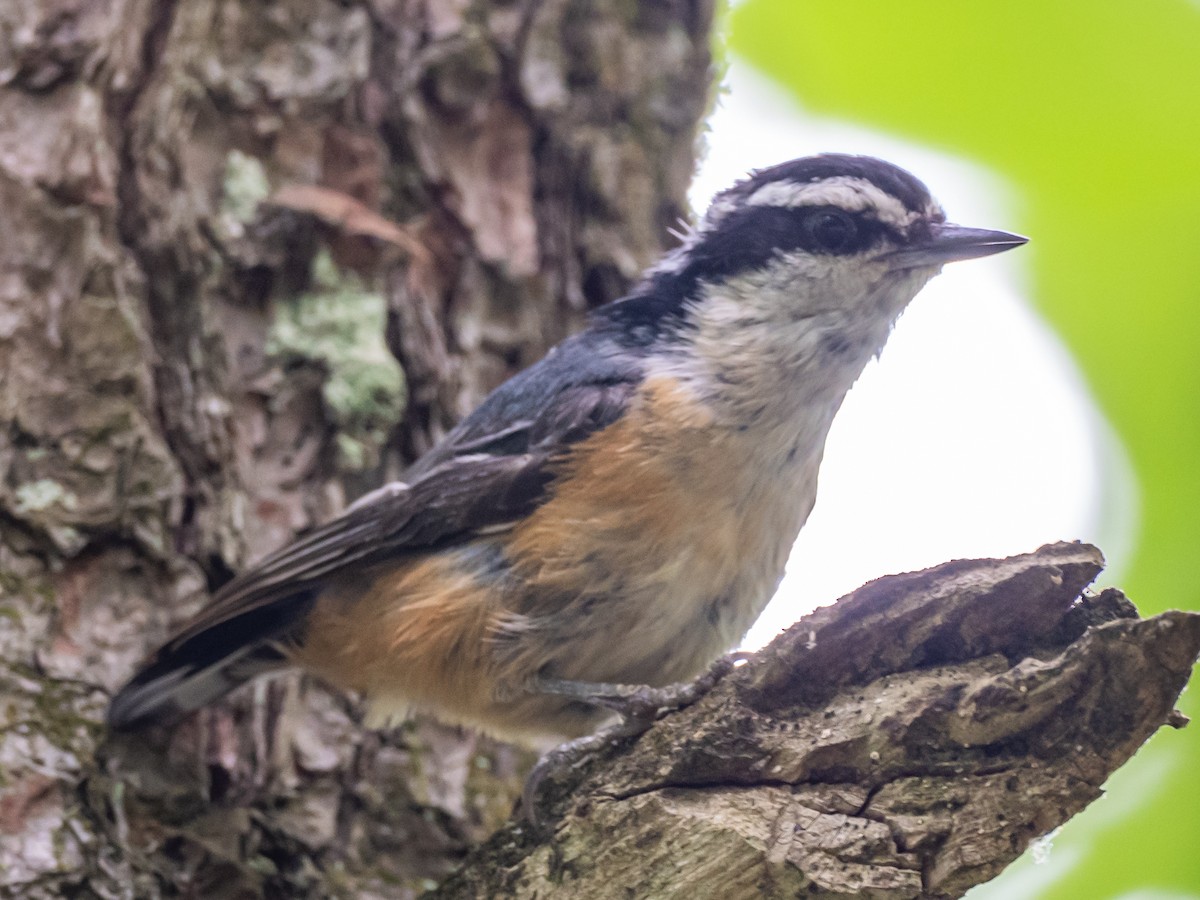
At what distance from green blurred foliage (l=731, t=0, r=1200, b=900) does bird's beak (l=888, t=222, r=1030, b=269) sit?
1.05 m

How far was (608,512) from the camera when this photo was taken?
9.61 feet

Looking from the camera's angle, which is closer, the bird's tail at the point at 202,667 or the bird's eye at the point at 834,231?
the bird's tail at the point at 202,667

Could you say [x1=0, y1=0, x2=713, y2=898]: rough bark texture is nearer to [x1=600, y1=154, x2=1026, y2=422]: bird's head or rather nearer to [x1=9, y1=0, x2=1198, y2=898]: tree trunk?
[x1=9, y1=0, x2=1198, y2=898]: tree trunk

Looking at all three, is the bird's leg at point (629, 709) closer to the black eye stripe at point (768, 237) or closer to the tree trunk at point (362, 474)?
the tree trunk at point (362, 474)

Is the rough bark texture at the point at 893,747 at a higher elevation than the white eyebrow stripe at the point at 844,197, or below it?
below

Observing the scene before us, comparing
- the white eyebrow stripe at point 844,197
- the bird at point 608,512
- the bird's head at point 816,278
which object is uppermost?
the white eyebrow stripe at point 844,197

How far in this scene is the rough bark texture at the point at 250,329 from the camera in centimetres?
295

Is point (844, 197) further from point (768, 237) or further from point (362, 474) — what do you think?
point (362, 474)

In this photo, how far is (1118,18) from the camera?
4273 mm

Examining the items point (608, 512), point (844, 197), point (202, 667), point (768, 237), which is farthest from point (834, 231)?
point (202, 667)

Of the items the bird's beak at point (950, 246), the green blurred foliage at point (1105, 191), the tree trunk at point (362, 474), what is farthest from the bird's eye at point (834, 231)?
the green blurred foliage at point (1105, 191)

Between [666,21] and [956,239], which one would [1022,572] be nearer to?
[956,239]

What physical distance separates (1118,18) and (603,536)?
2.79 metres

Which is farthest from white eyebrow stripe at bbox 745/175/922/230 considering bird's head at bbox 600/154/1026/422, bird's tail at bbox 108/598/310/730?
bird's tail at bbox 108/598/310/730
